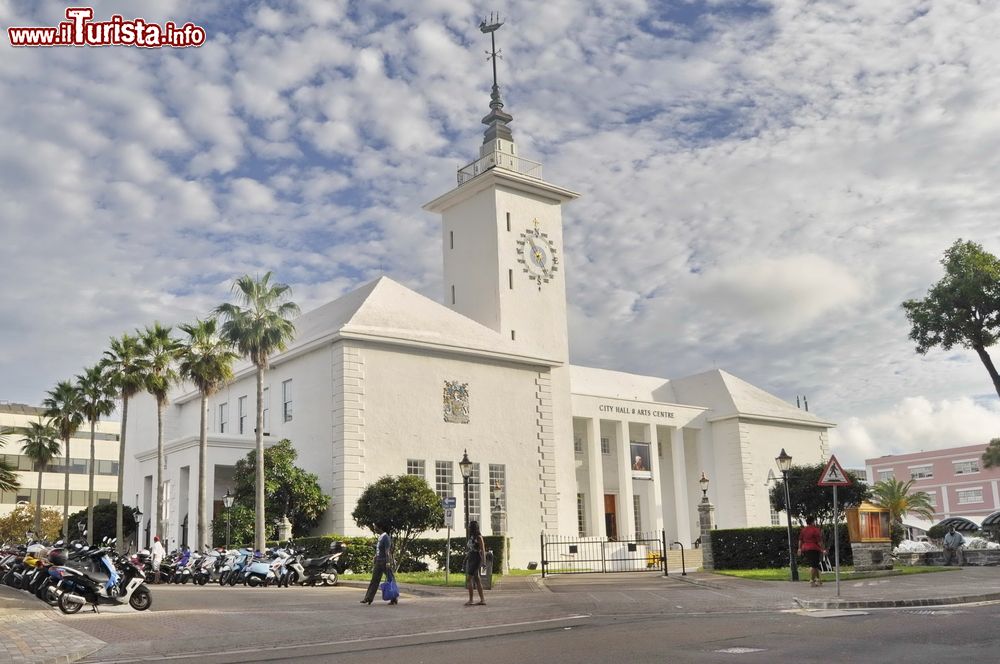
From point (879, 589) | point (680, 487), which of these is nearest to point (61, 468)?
point (680, 487)

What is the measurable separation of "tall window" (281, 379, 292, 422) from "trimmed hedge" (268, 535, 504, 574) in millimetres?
5688

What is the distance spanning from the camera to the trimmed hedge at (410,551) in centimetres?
3091

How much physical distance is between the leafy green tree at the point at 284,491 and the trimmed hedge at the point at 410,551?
99 cm

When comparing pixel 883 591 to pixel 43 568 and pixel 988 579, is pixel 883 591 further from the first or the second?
pixel 43 568

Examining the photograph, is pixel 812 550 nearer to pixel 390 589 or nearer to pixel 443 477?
pixel 390 589

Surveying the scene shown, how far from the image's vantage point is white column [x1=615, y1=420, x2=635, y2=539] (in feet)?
152

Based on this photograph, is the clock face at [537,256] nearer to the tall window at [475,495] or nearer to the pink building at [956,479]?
the tall window at [475,495]

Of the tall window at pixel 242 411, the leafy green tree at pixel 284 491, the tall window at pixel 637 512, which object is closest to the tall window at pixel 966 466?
the tall window at pixel 637 512

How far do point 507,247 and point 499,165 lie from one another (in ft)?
14.7

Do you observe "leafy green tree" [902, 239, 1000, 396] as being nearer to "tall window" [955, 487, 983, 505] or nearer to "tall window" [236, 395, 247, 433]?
"tall window" [236, 395, 247, 433]

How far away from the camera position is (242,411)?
41531 millimetres

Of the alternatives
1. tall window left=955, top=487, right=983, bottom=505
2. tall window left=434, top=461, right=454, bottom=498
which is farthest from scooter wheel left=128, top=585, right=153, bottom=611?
tall window left=955, top=487, right=983, bottom=505

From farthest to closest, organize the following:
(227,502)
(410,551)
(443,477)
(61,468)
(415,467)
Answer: (61,468) < (443,477) < (415,467) < (227,502) < (410,551)

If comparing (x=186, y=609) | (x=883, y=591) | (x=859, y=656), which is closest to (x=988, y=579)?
(x=883, y=591)
